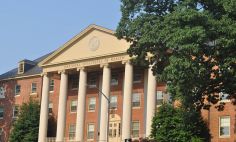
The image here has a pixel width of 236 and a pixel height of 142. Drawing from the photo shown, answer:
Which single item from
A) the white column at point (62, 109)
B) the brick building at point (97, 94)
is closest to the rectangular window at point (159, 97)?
the brick building at point (97, 94)

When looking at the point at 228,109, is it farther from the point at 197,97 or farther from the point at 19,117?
the point at 19,117

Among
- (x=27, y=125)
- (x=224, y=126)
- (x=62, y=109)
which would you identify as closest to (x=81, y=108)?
(x=62, y=109)

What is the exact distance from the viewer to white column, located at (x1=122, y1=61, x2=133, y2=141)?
5647cm

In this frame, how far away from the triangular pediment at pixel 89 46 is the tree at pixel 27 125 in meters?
6.12

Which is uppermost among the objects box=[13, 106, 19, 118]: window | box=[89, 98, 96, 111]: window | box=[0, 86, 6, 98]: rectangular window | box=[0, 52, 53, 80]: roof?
box=[0, 52, 53, 80]: roof

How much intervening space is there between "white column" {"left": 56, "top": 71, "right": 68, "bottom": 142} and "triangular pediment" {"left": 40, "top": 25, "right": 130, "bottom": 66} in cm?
253

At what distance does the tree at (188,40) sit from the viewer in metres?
29.4

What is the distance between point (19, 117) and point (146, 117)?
62.8 ft

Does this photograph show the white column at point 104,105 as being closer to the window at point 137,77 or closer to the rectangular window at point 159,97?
the window at point 137,77

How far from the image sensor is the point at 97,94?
64875mm

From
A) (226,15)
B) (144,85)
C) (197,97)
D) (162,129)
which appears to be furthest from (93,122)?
(226,15)

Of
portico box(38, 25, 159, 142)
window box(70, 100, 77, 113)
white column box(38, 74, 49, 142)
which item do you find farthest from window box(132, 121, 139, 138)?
white column box(38, 74, 49, 142)

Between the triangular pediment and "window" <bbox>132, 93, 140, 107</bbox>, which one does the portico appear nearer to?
the triangular pediment

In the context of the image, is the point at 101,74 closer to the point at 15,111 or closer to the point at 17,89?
the point at 17,89
